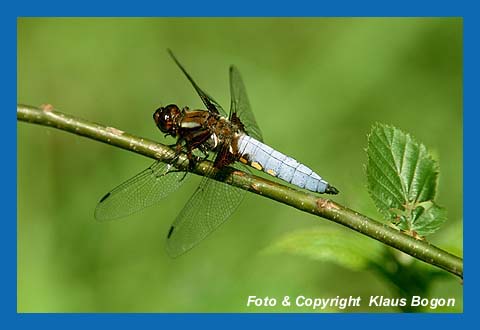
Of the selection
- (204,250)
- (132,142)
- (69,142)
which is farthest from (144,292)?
(132,142)

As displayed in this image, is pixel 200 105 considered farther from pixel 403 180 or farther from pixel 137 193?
pixel 403 180

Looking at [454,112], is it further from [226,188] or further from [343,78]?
[226,188]

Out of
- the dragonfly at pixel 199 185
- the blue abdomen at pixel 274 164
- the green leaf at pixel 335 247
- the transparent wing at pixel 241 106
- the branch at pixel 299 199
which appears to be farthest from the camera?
the transparent wing at pixel 241 106

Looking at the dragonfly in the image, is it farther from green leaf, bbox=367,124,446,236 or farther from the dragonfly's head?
green leaf, bbox=367,124,446,236

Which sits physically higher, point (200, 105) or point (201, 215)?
point (200, 105)

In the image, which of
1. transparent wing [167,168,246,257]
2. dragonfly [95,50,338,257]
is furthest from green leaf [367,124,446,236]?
transparent wing [167,168,246,257]

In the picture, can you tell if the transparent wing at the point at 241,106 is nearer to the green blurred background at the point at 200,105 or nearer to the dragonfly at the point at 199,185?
the dragonfly at the point at 199,185

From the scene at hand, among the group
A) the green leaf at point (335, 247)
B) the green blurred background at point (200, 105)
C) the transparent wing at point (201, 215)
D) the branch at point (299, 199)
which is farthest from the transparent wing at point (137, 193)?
the green blurred background at point (200, 105)

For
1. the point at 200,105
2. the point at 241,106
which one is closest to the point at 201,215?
the point at 241,106
